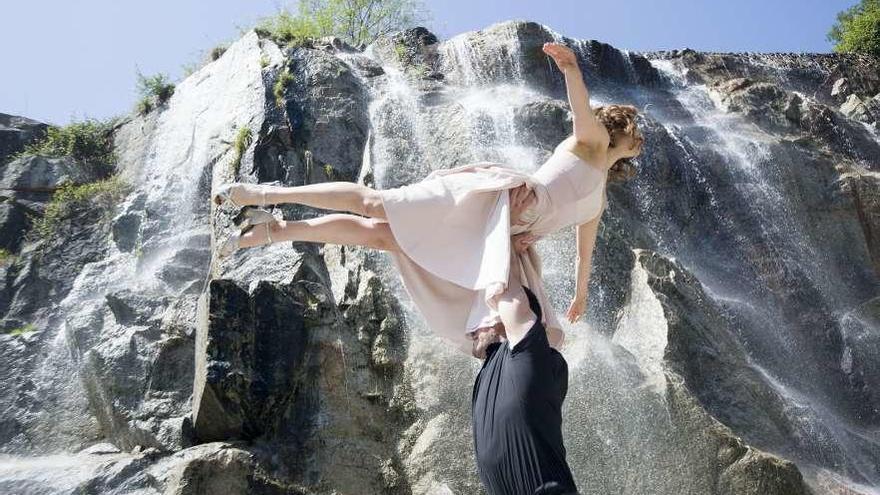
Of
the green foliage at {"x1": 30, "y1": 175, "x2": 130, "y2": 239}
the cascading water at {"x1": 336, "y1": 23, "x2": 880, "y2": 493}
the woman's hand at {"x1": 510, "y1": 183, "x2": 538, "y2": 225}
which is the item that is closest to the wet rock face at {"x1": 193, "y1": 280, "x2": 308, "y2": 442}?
the cascading water at {"x1": 336, "y1": 23, "x2": 880, "y2": 493}

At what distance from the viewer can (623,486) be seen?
7.16m

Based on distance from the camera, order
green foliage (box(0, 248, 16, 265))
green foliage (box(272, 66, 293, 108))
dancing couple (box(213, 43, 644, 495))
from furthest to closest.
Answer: green foliage (box(272, 66, 293, 108)), green foliage (box(0, 248, 16, 265)), dancing couple (box(213, 43, 644, 495))

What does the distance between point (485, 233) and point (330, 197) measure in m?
0.72

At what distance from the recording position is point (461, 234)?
408cm

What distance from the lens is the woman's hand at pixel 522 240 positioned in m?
4.20

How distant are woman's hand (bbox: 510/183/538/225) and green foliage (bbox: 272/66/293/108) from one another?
8.08m

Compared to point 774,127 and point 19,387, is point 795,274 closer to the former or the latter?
point 774,127

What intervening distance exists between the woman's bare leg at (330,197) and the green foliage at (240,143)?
22.8 ft

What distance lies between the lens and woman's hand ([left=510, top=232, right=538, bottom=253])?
4203 millimetres

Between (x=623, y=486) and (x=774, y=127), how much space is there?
32.1 feet

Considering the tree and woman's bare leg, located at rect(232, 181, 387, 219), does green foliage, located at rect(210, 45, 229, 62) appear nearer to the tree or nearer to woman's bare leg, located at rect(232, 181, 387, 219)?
the tree

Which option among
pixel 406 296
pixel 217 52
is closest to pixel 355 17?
pixel 217 52

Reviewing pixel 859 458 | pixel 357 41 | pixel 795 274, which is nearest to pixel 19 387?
pixel 859 458

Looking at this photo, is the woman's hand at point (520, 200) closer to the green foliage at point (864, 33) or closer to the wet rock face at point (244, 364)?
the wet rock face at point (244, 364)
